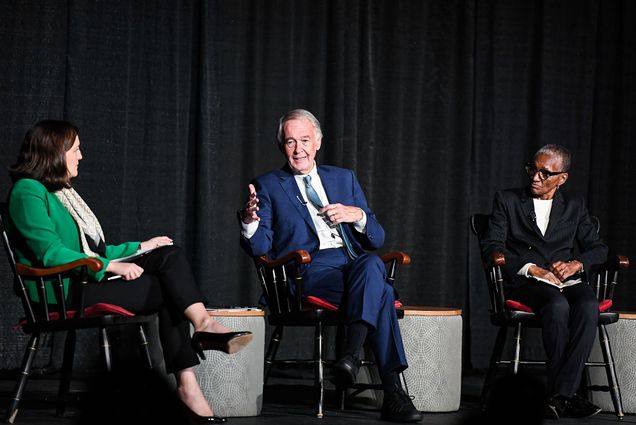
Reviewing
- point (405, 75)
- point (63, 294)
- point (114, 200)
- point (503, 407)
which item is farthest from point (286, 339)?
point (503, 407)

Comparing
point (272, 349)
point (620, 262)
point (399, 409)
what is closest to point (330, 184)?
point (272, 349)

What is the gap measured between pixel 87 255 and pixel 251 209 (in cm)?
71

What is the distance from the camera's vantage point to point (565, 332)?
3.78 meters

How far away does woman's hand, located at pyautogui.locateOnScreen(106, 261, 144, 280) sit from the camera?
3059mm

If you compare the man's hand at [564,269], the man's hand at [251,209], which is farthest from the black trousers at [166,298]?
the man's hand at [564,269]

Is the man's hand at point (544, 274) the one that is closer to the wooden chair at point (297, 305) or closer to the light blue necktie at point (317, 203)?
the wooden chair at point (297, 305)

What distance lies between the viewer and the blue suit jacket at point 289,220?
3.79 m

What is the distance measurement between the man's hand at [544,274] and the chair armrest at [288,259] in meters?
1.06

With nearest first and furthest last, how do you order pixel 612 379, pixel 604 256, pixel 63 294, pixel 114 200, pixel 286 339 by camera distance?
1. pixel 63 294
2. pixel 612 379
3. pixel 604 256
4. pixel 114 200
5. pixel 286 339

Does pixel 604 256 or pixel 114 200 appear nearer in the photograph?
pixel 604 256

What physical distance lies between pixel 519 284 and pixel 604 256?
1.52ft

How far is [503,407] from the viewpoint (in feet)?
2.10

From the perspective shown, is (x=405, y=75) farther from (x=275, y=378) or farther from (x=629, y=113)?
(x=275, y=378)

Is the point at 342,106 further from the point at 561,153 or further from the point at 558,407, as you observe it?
the point at 558,407
